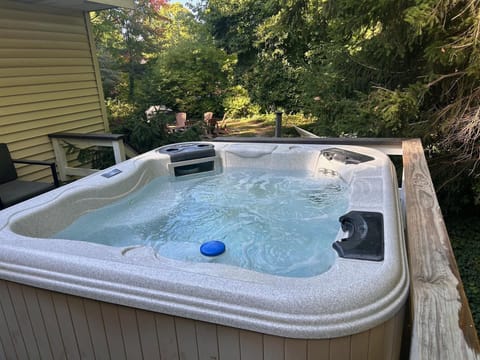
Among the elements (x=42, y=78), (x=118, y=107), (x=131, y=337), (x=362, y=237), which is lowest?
(x=131, y=337)

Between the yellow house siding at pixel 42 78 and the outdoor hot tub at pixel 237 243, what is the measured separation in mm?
1672

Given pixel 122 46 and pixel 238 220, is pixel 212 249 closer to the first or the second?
pixel 238 220

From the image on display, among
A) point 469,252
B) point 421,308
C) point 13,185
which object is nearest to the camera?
point 421,308

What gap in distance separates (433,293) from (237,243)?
4.23ft

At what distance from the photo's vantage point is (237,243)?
7.06 ft

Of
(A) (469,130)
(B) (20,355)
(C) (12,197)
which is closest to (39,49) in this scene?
(C) (12,197)

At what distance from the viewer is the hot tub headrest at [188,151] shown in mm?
Result: 3150

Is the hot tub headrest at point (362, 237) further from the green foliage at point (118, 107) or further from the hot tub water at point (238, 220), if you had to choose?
the green foliage at point (118, 107)

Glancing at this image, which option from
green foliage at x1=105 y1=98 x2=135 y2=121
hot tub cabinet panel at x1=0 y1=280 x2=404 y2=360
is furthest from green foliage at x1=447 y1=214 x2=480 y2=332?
green foliage at x1=105 y1=98 x2=135 y2=121

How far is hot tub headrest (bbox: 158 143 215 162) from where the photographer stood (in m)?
3.15

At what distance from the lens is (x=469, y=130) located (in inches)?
111

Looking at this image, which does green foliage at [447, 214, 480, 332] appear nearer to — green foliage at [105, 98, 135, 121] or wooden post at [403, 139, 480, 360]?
wooden post at [403, 139, 480, 360]

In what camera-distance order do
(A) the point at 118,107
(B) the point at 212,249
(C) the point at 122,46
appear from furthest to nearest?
(C) the point at 122,46 < (A) the point at 118,107 < (B) the point at 212,249

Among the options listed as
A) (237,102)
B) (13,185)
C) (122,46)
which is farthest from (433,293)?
(122,46)
